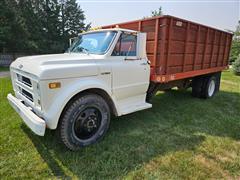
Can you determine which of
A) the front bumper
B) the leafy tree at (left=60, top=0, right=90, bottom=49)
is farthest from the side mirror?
the leafy tree at (left=60, top=0, right=90, bottom=49)

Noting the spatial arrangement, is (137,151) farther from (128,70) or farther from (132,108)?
(128,70)

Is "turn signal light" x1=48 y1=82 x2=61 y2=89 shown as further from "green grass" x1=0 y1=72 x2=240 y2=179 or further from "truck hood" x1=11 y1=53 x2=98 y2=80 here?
"green grass" x1=0 y1=72 x2=240 y2=179

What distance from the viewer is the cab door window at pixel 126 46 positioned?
3.64 metres

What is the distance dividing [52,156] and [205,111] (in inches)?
172

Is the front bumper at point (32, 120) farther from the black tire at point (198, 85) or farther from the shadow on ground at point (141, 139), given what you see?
the black tire at point (198, 85)

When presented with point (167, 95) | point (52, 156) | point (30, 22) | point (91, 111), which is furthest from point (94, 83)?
point (30, 22)

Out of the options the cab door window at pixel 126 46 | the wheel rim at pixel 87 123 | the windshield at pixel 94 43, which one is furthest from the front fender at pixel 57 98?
the cab door window at pixel 126 46

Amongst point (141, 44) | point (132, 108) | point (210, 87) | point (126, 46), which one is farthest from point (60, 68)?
point (210, 87)

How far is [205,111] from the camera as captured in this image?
5.33 meters

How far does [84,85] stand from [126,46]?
1.40 metres

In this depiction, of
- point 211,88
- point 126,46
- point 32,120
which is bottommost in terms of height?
point 211,88

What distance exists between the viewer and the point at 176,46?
456cm

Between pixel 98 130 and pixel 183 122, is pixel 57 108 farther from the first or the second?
pixel 183 122

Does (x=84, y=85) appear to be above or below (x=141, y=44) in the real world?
below
